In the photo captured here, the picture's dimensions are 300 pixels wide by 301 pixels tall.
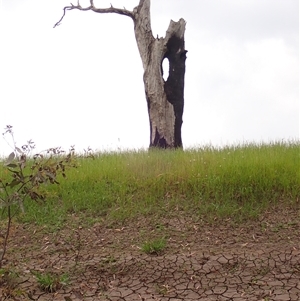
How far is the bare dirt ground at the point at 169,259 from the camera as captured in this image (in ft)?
16.3

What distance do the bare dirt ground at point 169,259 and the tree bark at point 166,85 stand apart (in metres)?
Answer: 4.47

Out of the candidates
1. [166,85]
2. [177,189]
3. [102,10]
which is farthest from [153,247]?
[102,10]

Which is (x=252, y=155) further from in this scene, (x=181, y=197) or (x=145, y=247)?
(x=145, y=247)

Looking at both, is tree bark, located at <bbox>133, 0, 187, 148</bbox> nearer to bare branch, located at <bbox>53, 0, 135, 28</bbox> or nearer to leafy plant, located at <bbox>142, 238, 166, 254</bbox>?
bare branch, located at <bbox>53, 0, 135, 28</bbox>

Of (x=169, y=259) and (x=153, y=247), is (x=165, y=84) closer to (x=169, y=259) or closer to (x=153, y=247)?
(x=153, y=247)

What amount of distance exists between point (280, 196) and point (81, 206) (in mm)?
2693

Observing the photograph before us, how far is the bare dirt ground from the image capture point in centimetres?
495

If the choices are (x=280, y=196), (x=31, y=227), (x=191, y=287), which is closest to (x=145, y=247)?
(x=191, y=287)

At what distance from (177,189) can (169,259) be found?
5.65 feet

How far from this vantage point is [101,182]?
7.43m

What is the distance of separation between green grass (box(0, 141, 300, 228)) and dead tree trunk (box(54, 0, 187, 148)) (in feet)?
9.15

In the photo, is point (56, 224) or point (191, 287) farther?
point (56, 224)

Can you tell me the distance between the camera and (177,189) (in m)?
7.07

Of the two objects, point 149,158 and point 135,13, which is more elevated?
point 135,13
